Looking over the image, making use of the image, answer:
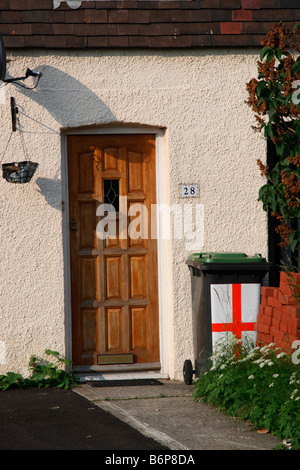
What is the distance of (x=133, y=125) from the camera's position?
7641 mm

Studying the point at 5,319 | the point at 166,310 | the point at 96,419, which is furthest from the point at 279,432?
the point at 5,319

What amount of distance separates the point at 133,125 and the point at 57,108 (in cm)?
76

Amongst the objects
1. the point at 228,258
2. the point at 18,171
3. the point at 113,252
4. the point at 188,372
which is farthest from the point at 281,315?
the point at 18,171

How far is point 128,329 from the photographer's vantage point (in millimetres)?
7707

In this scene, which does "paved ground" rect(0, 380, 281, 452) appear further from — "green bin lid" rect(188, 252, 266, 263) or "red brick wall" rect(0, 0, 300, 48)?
"red brick wall" rect(0, 0, 300, 48)

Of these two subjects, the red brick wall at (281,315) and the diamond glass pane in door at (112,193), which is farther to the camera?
the diamond glass pane in door at (112,193)

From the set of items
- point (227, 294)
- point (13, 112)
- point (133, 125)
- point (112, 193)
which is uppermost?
point (13, 112)

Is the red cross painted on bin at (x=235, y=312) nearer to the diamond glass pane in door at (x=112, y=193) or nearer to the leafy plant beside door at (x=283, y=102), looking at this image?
the leafy plant beside door at (x=283, y=102)

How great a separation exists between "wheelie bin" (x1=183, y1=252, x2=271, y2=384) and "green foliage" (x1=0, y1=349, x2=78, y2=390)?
4.28ft

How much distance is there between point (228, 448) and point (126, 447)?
2.14ft

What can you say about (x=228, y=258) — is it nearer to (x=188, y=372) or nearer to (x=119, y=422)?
(x=188, y=372)

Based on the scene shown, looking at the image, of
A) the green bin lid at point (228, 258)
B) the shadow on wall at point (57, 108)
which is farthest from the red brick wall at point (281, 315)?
the shadow on wall at point (57, 108)

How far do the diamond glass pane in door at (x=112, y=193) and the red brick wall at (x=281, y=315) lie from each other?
1812 millimetres

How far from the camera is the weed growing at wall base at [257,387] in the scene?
5164 mm
